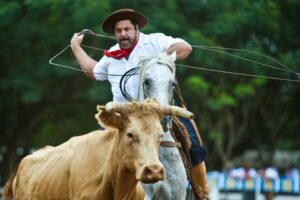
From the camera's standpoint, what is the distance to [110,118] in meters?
6.93

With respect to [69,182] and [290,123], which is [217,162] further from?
[69,182]

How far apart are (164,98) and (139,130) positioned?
4.52 ft

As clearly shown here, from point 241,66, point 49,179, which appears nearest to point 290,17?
point 241,66

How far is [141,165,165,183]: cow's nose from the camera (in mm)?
6461

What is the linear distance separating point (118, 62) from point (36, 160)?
143cm

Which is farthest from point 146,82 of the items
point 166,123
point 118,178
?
point 118,178

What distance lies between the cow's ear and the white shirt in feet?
6.21

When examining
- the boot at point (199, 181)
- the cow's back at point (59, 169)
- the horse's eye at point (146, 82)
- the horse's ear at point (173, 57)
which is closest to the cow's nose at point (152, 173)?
→ the cow's back at point (59, 169)

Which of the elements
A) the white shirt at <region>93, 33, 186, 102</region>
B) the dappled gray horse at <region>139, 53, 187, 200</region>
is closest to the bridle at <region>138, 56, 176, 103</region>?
the dappled gray horse at <region>139, 53, 187, 200</region>

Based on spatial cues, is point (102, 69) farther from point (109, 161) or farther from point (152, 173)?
point (152, 173)

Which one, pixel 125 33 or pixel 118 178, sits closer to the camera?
pixel 118 178

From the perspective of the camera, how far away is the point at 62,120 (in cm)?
2973

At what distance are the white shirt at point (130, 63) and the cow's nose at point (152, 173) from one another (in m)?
2.41

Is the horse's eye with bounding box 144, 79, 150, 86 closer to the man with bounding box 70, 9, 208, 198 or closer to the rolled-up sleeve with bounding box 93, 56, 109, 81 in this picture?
the man with bounding box 70, 9, 208, 198
